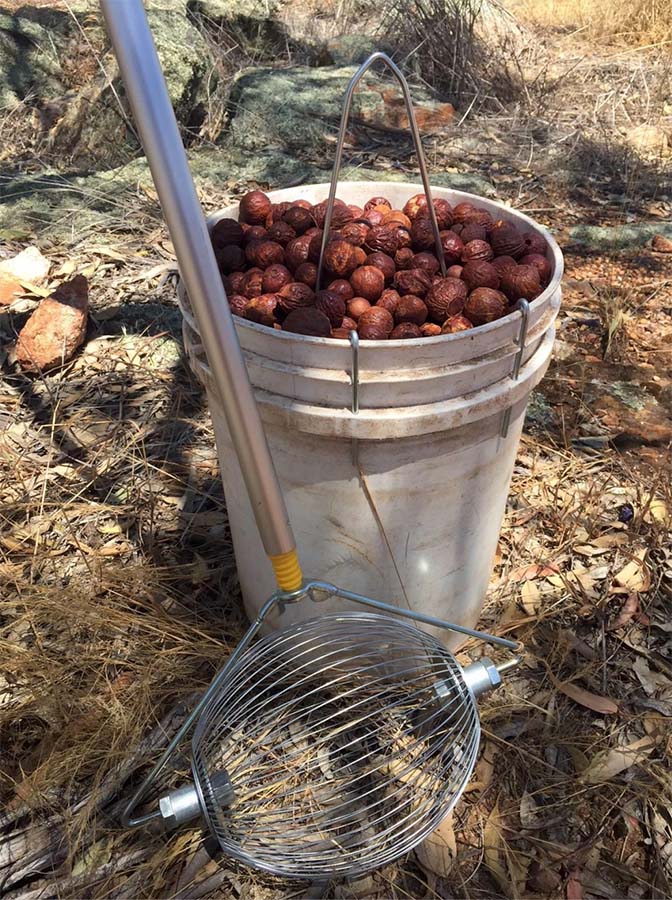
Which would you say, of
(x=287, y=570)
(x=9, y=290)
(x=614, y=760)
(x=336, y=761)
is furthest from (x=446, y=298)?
(x=9, y=290)

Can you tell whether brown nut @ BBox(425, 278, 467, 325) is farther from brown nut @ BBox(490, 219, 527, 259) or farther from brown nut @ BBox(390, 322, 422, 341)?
brown nut @ BBox(490, 219, 527, 259)

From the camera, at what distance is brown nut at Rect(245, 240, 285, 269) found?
6.26 ft

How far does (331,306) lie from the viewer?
172 centimetres

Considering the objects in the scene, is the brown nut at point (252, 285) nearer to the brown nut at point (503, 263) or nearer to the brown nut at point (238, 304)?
the brown nut at point (238, 304)

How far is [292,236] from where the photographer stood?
1.99 metres

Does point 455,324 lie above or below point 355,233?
below

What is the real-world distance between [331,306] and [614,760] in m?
1.50

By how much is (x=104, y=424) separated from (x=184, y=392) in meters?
0.39

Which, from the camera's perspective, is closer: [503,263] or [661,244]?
[503,263]

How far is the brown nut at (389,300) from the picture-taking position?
178 cm

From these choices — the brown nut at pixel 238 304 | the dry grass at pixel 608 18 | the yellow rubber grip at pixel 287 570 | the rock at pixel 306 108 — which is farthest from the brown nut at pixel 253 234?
the dry grass at pixel 608 18

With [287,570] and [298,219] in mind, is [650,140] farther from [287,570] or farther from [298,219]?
[287,570]

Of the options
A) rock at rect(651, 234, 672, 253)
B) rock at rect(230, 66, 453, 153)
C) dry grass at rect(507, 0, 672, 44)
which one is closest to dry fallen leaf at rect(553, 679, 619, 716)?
rock at rect(651, 234, 672, 253)

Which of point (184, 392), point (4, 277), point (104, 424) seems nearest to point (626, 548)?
point (184, 392)
